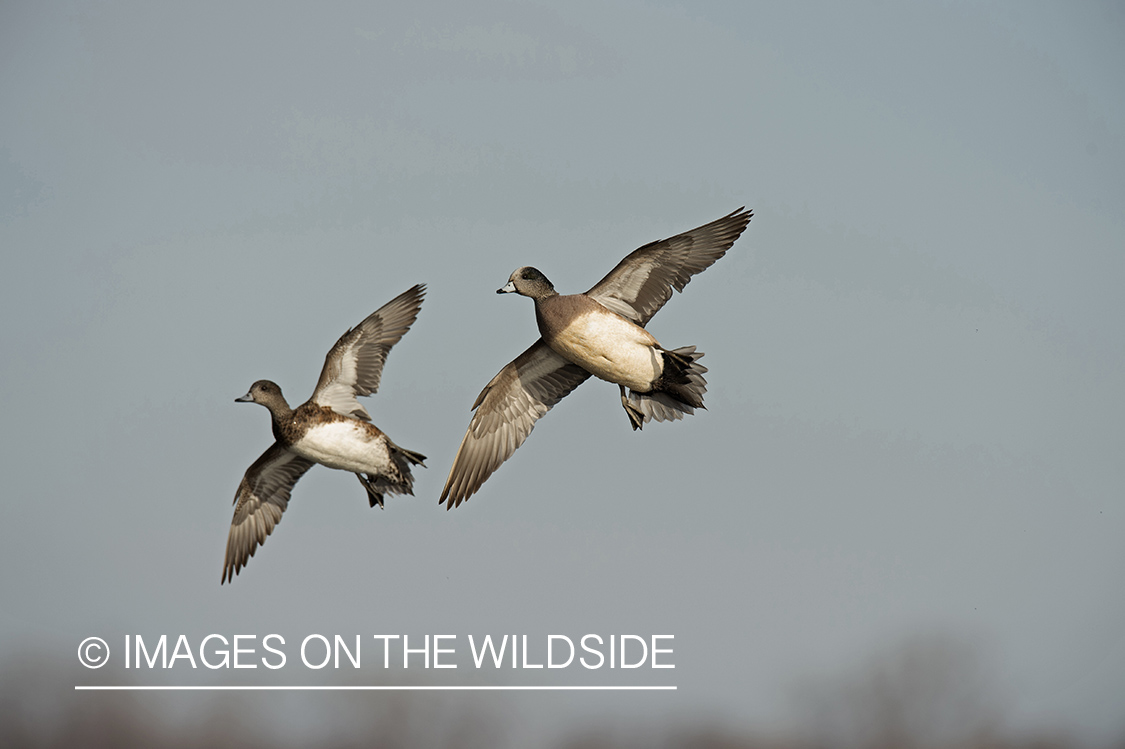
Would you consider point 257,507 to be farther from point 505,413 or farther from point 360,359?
point 505,413

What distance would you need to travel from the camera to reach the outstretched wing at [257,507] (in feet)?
40.2

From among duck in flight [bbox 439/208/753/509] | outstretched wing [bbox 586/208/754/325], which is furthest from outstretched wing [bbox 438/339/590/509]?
outstretched wing [bbox 586/208/754/325]

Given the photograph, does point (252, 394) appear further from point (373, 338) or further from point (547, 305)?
point (547, 305)

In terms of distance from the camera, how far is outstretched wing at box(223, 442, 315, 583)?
1225 cm

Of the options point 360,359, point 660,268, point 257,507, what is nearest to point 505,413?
point 360,359

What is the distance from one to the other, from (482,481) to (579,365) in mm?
1753

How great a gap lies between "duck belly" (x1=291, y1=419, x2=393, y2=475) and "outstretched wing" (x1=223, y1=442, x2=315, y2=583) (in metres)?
1.01

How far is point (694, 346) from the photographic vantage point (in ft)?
37.6

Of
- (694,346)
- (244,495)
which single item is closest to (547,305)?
(694,346)

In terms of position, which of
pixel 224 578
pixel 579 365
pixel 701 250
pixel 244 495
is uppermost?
pixel 701 250

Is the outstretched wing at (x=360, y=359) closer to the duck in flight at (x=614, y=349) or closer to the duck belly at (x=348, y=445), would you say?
the duck belly at (x=348, y=445)

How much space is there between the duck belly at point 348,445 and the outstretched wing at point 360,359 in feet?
0.72

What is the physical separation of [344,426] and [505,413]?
1.97 m

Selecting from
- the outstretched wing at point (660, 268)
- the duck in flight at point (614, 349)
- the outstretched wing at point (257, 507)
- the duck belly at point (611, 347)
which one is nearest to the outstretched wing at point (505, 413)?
the duck in flight at point (614, 349)
